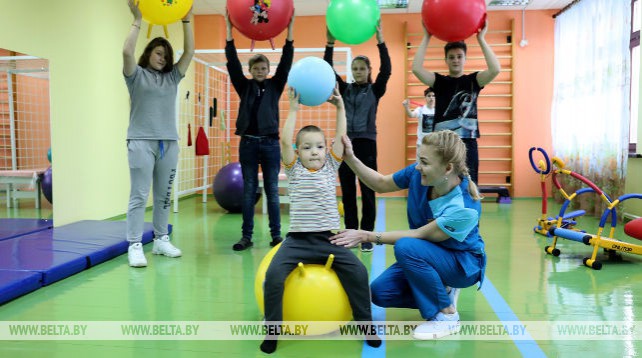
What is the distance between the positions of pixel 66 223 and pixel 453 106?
3.56 meters

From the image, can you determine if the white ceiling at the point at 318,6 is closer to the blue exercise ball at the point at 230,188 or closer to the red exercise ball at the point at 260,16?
the blue exercise ball at the point at 230,188

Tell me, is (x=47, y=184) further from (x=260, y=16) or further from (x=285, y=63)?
(x=260, y=16)

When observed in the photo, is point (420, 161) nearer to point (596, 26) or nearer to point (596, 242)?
point (596, 242)

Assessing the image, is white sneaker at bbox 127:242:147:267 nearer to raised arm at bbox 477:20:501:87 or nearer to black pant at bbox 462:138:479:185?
black pant at bbox 462:138:479:185

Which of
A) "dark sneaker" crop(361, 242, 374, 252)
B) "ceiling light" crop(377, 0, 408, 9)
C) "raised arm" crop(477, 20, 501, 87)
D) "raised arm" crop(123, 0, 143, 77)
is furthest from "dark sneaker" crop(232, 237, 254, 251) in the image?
"ceiling light" crop(377, 0, 408, 9)

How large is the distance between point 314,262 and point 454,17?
61.3 inches

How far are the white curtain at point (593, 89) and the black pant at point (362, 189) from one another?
3180 millimetres

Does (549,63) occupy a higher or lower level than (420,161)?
higher

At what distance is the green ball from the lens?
2.97m

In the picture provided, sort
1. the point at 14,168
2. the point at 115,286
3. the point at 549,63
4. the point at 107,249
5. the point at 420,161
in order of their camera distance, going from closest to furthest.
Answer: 1. the point at 420,161
2. the point at 115,286
3. the point at 107,249
4. the point at 14,168
5. the point at 549,63

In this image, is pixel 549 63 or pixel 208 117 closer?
pixel 208 117

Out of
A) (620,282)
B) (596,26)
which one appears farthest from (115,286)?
(596,26)

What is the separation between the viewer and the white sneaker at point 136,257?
3.28 m

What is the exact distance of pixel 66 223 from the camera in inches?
181
